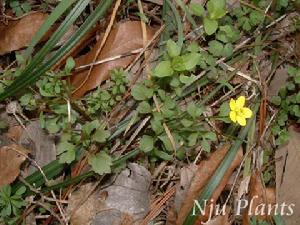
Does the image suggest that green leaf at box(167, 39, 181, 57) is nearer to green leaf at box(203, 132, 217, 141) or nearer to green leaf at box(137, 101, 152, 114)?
green leaf at box(137, 101, 152, 114)

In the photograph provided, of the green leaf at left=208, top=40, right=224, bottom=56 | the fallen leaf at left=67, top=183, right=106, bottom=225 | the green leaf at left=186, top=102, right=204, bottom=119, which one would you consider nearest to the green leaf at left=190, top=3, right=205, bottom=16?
the green leaf at left=208, top=40, right=224, bottom=56

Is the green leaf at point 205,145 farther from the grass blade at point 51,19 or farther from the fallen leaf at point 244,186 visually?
the grass blade at point 51,19

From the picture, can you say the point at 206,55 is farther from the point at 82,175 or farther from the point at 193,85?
the point at 82,175

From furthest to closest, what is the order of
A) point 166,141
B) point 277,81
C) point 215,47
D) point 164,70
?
point 277,81, point 215,47, point 166,141, point 164,70

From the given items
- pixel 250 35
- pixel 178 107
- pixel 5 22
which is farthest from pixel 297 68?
pixel 5 22

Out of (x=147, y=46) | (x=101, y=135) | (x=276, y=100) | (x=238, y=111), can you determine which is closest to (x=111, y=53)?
(x=147, y=46)

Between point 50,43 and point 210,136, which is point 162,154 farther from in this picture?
point 50,43
